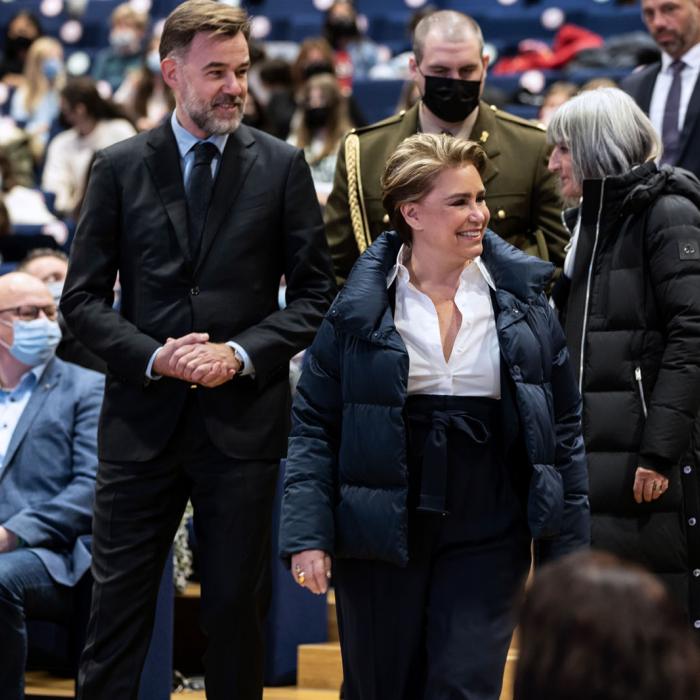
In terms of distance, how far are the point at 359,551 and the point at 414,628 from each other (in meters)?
0.19

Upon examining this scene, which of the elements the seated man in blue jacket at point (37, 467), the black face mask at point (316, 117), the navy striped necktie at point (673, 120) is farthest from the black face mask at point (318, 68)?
the seated man in blue jacket at point (37, 467)

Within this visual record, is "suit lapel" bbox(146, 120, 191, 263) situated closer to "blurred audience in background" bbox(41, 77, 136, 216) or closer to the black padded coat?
the black padded coat

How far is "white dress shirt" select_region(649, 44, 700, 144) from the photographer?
17.5 feet

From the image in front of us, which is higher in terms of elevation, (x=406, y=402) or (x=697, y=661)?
(x=697, y=661)

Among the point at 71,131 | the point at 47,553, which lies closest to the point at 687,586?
the point at 47,553

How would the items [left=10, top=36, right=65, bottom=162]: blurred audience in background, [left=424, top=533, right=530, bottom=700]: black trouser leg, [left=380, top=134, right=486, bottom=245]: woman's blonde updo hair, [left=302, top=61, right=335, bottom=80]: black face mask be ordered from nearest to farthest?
[left=424, top=533, right=530, bottom=700]: black trouser leg < [left=380, top=134, right=486, bottom=245]: woman's blonde updo hair < [left=302, top=61, right=335, bottom=80]: black face mask < [left=10, top=36, right=65, bottom=162]: blurred audience in background

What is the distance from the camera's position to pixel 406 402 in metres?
3.21

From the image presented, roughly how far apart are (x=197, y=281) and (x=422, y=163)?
0.69 meters

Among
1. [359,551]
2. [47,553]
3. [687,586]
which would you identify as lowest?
[47,553]

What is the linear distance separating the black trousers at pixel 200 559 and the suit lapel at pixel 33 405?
3.64 feet

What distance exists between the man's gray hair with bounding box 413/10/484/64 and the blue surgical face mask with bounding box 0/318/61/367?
4.83 feet

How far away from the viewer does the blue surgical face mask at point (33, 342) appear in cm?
490

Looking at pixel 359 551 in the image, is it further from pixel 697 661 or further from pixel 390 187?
pixel 697 661

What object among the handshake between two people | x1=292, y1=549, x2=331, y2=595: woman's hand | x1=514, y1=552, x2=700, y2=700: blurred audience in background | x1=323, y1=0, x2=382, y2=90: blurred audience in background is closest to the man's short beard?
the handshake between two people
